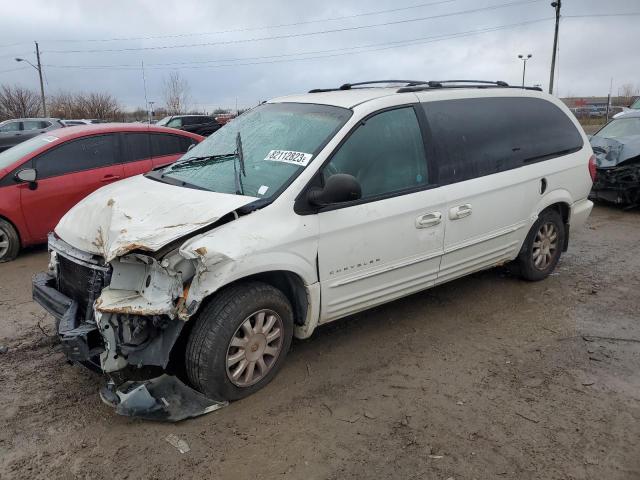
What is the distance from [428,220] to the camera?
3.92 m

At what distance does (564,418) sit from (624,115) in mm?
8611

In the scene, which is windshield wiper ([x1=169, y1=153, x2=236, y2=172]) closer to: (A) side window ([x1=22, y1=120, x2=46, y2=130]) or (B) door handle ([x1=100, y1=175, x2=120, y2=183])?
(B) door handle ([x1=100, y1=175, x2=120, y2=183])

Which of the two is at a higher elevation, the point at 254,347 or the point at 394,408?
the point at 254,347

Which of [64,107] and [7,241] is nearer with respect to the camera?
[7,241]

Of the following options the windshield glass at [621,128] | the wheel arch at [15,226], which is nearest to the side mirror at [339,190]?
the wheel arch at [15,226]

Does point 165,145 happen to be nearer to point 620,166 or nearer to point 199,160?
point 199,160

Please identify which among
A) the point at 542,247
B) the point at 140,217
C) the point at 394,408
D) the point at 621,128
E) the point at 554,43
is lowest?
the point at 394,408

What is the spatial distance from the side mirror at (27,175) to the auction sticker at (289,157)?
12.9 ft

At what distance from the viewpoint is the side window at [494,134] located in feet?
13.6

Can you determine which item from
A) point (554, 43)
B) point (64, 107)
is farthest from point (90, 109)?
point (554, 43)

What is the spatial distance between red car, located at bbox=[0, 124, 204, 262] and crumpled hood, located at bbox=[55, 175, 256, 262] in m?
3.04

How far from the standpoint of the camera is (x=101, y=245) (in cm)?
315

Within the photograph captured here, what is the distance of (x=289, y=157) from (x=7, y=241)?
4.46 m

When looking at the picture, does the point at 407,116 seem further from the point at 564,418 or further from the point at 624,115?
the point at 624,115
